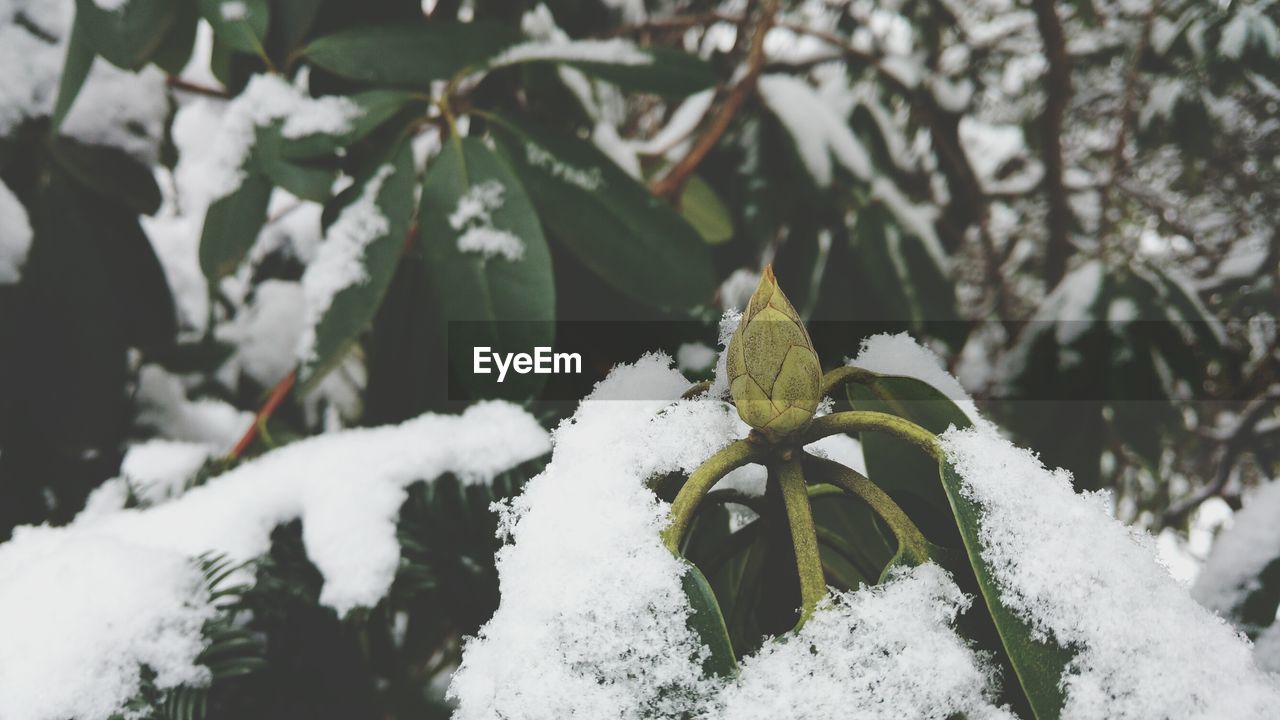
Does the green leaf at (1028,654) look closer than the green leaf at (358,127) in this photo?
Yes

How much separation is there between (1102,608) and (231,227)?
58 cm

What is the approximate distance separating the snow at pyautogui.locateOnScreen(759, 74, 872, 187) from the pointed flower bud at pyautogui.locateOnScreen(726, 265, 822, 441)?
0.74 m

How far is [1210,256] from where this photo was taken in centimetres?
157

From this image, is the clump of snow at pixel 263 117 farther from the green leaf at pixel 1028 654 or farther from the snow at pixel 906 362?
the green leaf at pixel 1028 654

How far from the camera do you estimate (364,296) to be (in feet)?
1.72

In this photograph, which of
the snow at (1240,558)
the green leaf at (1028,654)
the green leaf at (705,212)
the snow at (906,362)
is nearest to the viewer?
the green leaf at (1028,654)

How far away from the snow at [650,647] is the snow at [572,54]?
489 millimetres

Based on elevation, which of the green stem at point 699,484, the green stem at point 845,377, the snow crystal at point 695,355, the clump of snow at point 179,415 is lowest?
the clump of snow at point 179,415

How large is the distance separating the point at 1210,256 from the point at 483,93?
1562 millimetres

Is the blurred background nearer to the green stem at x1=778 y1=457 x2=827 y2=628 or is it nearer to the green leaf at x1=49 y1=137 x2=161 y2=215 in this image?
the green leaf at x1=49 y1=137 x2=161 y2=215

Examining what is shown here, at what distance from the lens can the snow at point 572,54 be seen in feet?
2.06

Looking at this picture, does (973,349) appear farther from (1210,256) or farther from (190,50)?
(190,50)

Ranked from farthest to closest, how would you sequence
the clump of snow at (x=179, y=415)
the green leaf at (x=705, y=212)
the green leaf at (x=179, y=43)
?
1. the green leaf at (x=705, y=212)
2. the clump of snow at (x=179, y=415)
3. the green leaf at (x=179, y=43)

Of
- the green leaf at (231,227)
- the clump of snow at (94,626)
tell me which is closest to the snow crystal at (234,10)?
the green leaf at (231,227)
